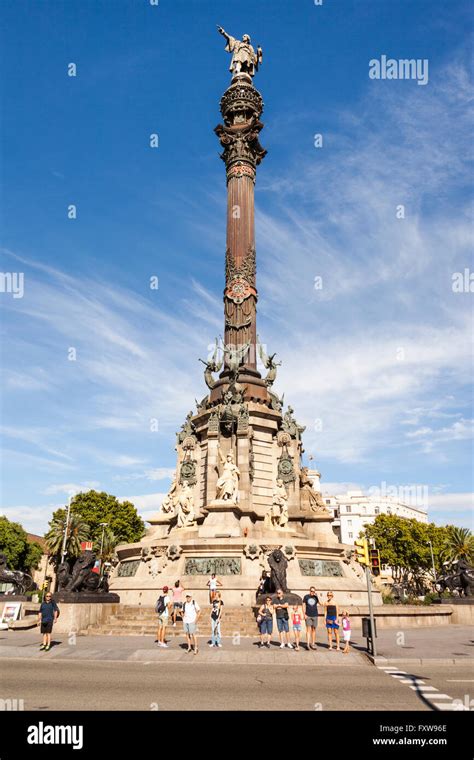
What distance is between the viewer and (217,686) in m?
10.2

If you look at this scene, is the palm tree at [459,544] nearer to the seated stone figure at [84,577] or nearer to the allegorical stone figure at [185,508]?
the allegorical stone figure at [185,508]

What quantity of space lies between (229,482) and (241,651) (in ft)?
41.7

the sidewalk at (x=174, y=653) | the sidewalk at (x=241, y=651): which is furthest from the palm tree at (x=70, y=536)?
→ the sidewalk at (x=174, y=653)

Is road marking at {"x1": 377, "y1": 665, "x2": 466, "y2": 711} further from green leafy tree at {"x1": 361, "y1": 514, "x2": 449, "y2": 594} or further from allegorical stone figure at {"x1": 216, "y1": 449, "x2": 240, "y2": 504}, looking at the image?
green leafy tree at {"x1": 361, "y1": 514, "x2": 449, "y2": 594}

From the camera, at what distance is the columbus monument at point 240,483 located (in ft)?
77.3

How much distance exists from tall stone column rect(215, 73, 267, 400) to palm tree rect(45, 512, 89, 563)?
29.7 meters

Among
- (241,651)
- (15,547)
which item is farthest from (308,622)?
(15,547)

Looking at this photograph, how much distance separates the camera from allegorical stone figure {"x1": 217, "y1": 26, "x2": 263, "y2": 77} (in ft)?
133

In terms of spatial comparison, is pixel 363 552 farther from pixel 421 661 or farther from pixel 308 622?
pixel 308 622

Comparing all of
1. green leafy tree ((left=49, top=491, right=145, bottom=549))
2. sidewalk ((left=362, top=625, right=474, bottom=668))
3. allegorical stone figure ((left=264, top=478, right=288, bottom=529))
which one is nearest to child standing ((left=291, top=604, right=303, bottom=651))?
sidewalk ((left=362, top=625, right=474, bottom=668))

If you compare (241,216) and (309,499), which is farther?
(241,216)

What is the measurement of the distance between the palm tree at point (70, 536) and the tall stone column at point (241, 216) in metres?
29.7

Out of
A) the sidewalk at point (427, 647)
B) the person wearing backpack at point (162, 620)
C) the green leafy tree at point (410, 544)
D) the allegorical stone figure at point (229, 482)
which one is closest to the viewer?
the sidewalk at point (427, 647)
